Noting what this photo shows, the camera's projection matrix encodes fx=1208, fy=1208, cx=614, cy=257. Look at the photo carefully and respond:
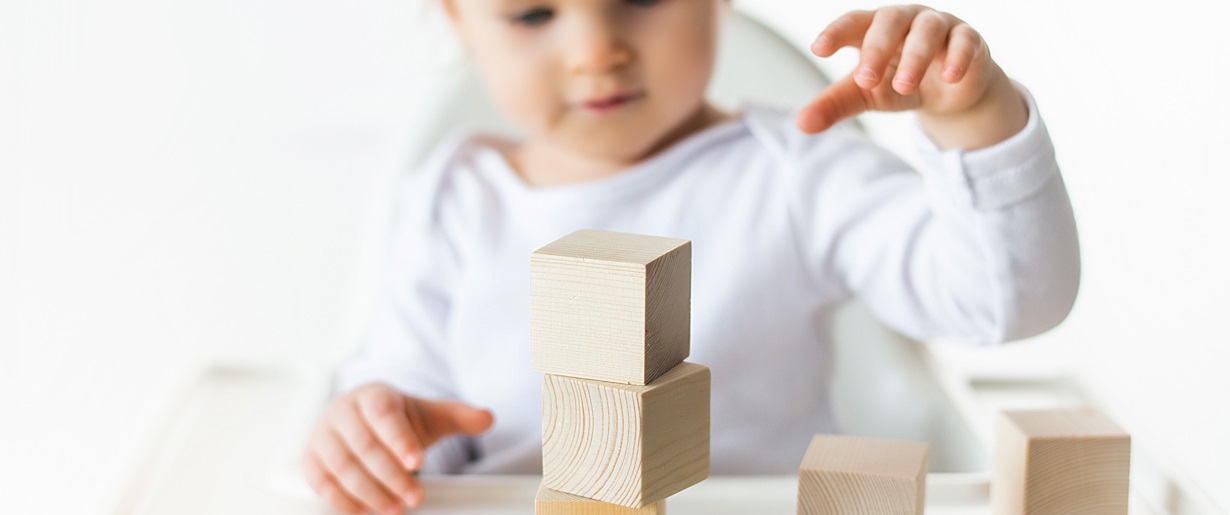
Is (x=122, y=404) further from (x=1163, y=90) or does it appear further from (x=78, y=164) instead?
(x=1163, y=90)

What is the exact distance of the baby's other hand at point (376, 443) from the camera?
64cm

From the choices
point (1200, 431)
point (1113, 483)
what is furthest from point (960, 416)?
point (1113, 483)

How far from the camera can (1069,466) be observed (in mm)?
541

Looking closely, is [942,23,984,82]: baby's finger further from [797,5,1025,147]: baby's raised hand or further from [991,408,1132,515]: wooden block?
[991,408,1132,515]: wooden block

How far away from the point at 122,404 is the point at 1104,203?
799 mm

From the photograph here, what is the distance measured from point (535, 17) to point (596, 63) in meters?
0.05

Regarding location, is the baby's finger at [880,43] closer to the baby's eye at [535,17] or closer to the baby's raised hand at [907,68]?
the baby's raised hand at [907,68]

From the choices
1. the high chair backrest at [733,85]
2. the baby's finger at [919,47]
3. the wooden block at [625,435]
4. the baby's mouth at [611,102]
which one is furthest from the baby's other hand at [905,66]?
the high chair backrest at [733,85]

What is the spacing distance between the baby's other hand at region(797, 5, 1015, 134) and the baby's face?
0.22 meters

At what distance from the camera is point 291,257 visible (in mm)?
1511

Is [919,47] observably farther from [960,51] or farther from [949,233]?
[949,233]

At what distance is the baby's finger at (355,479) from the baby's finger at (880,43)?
340 millimetres

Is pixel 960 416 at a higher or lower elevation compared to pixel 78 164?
lower

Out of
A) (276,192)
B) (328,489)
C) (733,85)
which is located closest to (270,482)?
(328,489)
